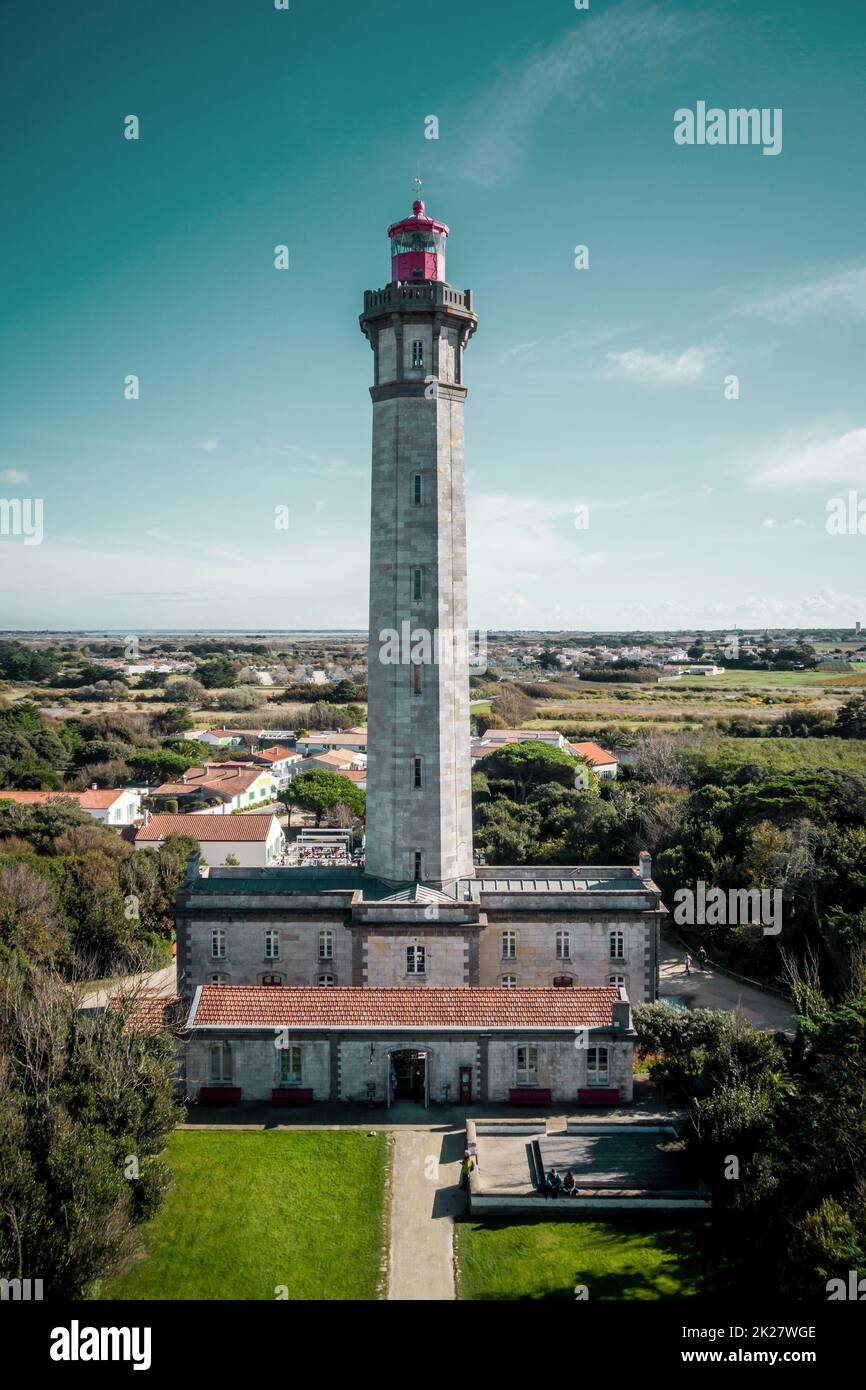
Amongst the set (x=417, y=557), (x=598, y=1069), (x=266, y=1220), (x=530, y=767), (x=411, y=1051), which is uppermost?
(x=417, y=557)

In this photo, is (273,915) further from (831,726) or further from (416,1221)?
(831,726)

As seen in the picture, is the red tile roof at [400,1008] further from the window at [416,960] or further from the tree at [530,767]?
the tree at [530,767]

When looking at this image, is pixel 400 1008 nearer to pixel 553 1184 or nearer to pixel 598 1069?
pixel 598 1069

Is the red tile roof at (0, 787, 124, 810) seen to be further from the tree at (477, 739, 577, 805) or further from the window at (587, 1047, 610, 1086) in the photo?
the window at (587, 1047, 610, 1086)

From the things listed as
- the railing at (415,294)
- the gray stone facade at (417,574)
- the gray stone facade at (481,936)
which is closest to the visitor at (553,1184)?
the gray stone facade at (481,936)

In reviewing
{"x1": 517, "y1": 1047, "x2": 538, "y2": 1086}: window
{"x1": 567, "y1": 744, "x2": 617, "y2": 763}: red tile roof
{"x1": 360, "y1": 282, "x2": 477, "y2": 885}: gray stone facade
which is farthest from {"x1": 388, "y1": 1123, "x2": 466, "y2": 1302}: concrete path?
{"x1": 567, "y1": 744, "x2": 617, "y2": 763}: red tile roof

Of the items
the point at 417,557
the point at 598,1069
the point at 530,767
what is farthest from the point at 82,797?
the point at 598,1069
